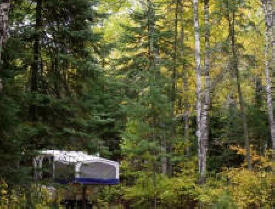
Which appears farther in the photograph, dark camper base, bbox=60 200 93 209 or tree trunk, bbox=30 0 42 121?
dark camper base, bbox=60 200 93 209

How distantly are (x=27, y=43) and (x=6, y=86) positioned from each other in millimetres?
3121

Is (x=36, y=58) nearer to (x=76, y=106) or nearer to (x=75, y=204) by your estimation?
(x=76, y=106)

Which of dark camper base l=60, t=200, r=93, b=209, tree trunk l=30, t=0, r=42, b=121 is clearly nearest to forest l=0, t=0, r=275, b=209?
tree trunk l=30, t=0, r=42, b=121

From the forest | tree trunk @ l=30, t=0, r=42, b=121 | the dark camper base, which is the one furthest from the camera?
the dark camper base

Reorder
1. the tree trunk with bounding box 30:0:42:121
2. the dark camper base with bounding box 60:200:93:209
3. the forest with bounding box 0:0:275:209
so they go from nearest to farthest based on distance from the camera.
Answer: the forest with bounding box 0:0:275:209 < the tree trunk with bounding box 30:0:42:121 < the dark camper base with bounding box 60:200:93:209

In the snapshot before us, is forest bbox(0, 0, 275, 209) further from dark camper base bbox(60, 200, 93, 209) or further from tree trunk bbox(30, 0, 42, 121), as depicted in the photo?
dark camper base bbox(60, 200, 93, 209)

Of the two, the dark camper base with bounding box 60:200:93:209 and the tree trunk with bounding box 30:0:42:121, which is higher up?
the tree trunk with bounding box 30:0:42:121

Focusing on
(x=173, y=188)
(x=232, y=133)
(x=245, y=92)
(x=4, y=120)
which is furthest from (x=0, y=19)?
(x=245, y=92)

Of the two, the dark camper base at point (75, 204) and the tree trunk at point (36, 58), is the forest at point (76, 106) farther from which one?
the dark camper base at point (75, 204)

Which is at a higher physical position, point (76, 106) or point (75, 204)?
point (76, 106)

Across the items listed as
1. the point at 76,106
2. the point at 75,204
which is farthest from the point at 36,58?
the point at 75,204

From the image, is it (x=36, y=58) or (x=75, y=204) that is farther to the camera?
(x=75, y=204)

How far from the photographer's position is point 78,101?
845cm

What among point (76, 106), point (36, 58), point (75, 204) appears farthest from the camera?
point (75, 204)
